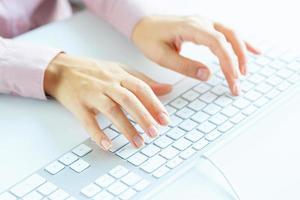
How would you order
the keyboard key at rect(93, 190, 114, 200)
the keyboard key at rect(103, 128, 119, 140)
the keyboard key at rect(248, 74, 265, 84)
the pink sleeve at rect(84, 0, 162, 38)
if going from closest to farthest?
1. the keyboard key at rect(93, 190, 114, 200)
2. the keyboard key at rect(103, 128, 119, 140)
3. the keyboard key at rect(248, 74, 265, 84)
4. the pink sleeve at rect(84, 0, 162, 38)

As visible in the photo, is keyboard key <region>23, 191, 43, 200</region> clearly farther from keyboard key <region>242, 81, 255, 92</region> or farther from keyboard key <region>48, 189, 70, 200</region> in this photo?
keyboard key <region>242, 81, 255, 92</region>

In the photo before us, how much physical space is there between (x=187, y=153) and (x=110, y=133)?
107mm

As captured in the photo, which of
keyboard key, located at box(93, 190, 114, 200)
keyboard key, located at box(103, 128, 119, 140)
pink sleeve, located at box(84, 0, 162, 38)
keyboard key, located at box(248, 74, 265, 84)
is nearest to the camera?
keyboard key, located at box(93, 190, 114, 200)

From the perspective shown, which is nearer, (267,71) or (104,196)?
(104,196)

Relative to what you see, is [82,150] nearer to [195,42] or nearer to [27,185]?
[27,185]

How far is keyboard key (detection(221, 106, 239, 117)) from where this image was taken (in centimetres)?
80

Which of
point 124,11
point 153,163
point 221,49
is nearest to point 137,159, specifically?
point 153,163

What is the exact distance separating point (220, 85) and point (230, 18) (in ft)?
0.70

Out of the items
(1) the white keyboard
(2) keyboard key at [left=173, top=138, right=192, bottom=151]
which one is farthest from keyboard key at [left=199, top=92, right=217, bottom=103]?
(2) keyboard key at [left=173, top=138, right=192, bottom=151]

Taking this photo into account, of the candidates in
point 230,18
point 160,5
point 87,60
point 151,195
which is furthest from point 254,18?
point 151,195

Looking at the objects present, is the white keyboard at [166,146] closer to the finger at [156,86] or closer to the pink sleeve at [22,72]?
the finger at [156,86]

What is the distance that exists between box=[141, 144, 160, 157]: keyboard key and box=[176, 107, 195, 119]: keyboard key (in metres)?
0.08

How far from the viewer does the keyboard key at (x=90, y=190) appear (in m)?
0.67

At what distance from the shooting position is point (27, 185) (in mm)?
688
